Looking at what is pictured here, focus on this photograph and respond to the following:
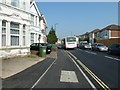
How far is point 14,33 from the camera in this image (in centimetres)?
1348

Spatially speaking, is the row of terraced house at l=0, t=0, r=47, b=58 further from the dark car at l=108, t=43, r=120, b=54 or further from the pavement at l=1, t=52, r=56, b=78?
the dark car at l=108, t=43, r=120, b=54

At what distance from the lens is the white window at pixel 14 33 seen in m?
13.2

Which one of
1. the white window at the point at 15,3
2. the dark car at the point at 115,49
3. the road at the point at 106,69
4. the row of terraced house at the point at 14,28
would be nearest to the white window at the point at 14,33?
the row of terraced house at the point at 14,28

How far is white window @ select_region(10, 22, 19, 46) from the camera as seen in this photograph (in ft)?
43.3

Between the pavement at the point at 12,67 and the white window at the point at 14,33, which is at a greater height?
the white window at the point at 14,33

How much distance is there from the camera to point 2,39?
12078 mm

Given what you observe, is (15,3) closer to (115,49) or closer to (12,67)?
(12,67)

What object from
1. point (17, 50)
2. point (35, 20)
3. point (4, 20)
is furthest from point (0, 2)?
point (35, 20)

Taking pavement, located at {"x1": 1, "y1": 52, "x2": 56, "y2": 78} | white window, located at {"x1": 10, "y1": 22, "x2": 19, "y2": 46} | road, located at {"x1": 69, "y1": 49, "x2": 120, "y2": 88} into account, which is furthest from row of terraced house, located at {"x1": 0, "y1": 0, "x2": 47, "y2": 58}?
road, located at {"x1": 69, "y1": 49, "x2": 120, "y2": 88}

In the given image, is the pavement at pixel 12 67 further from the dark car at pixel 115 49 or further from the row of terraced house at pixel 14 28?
the dark car at pixel 115 49

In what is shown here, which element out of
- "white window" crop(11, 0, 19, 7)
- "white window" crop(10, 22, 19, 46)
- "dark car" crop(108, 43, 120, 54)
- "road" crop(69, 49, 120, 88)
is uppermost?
"white window" crop(11, 0, 19, 7)

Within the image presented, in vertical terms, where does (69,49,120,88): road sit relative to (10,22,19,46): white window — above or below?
below

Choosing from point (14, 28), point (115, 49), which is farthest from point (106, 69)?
point (115, 49)

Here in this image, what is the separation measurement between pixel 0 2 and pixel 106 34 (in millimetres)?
66800
